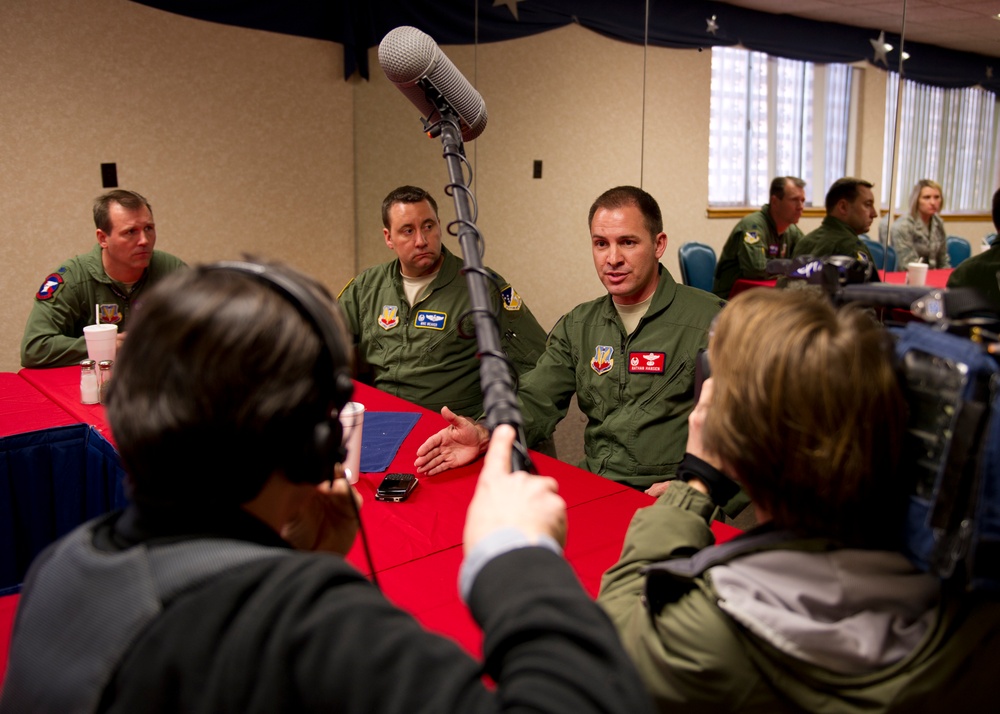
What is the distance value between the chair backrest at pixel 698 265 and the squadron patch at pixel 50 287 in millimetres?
2921

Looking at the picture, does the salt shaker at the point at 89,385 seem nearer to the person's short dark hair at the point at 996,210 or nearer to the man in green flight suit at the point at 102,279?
the man in green flight suit at the point at 102,279

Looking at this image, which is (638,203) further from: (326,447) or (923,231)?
(326,447)

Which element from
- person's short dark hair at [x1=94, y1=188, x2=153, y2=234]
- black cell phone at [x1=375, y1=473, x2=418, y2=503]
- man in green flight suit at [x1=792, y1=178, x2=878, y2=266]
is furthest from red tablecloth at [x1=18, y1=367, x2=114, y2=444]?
man in green flight suit at [x1=792, y1=178, x2=878, y2=266]

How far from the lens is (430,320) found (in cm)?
292

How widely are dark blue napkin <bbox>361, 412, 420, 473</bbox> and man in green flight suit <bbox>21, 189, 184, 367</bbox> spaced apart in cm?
141

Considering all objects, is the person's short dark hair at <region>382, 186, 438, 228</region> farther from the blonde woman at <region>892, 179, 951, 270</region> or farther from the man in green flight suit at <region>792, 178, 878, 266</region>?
the blonde woman at <region>892, 179, 951, 270</region>

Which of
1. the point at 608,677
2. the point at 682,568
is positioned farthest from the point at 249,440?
the point at 682,568

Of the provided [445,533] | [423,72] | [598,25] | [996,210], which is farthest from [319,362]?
[598,25]

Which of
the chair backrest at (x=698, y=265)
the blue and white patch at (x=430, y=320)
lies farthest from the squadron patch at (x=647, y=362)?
the chair backrest at (x=698, y=265)

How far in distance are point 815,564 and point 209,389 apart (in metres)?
0.63

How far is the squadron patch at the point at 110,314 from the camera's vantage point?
3.09 metres

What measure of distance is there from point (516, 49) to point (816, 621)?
443cm

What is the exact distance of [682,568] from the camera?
90 cm

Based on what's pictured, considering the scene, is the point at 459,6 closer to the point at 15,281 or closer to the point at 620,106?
the point at 620,106
